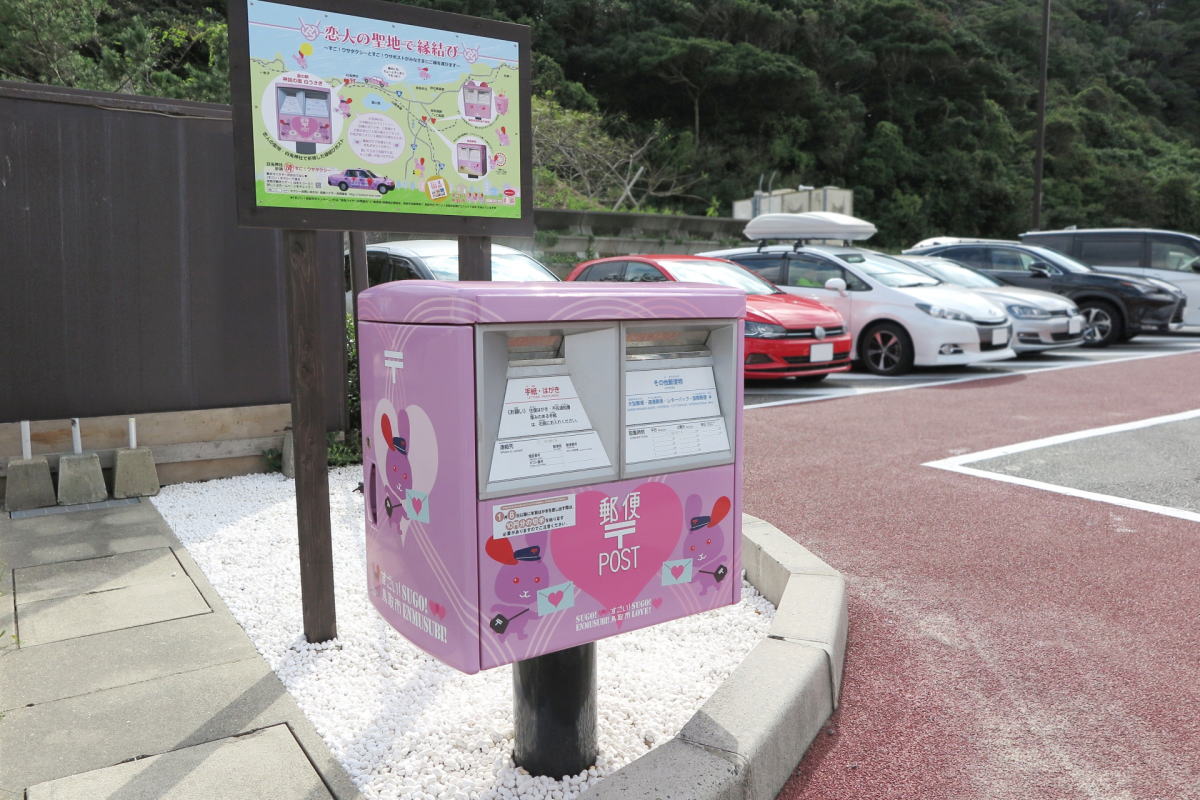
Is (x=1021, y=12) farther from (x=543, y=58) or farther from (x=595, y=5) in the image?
(x=543, y=58)

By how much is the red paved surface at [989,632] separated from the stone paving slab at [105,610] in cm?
247

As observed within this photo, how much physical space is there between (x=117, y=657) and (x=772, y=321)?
7.23 m

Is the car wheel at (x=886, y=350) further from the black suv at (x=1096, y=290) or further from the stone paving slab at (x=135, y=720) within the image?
the stone paving slab at (x=135, y=720)

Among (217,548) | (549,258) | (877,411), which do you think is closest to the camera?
(217,548)

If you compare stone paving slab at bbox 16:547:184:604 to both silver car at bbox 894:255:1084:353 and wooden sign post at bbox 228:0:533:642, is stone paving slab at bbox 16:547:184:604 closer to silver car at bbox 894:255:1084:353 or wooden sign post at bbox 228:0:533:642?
wooden sign post at bbox 228:0:533:642

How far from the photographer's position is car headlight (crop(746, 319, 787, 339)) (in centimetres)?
931

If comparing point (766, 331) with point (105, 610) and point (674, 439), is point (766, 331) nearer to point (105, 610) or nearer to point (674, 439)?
point (105, 610)

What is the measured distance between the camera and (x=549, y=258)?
15805 millimetres

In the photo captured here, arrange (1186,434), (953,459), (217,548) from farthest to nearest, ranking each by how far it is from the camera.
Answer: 1. (1186,434)
2. (953,459)
3. (217,548)

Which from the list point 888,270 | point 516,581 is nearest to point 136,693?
point 516,581

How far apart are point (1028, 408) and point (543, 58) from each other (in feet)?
71.6

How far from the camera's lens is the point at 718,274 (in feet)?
32.8

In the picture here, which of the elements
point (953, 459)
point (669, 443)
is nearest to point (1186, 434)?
point (953, 459)

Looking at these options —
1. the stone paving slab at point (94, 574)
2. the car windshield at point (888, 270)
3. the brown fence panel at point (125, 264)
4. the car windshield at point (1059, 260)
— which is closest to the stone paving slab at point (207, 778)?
the stone paving slab at point (94, 574)
